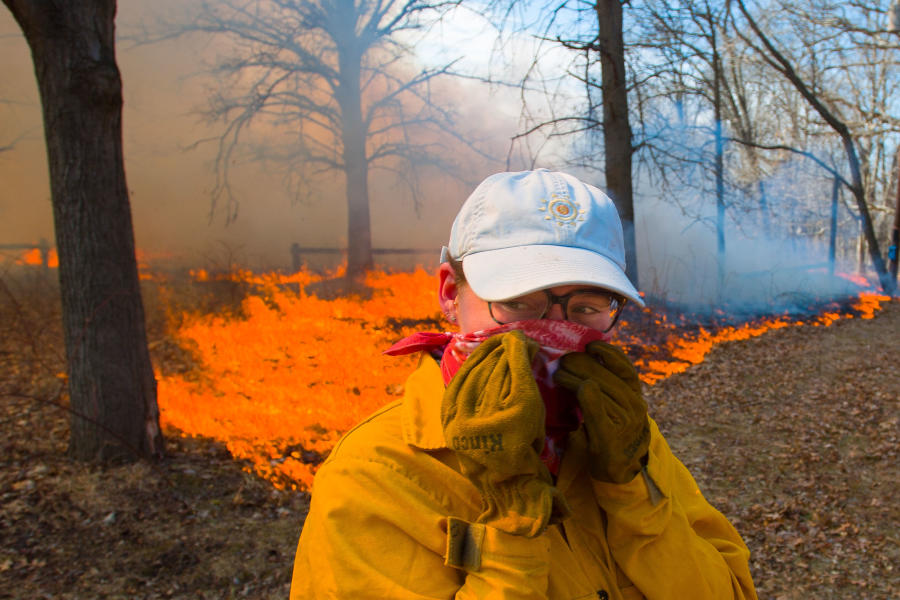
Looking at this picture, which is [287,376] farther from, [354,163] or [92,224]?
[354,163]

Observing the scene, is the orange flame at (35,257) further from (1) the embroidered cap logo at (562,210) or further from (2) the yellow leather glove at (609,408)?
(2) the yellow leather glove at (609,408)

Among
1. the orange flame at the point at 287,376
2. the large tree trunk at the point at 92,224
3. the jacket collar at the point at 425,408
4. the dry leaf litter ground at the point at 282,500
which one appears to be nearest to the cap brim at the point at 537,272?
the jacket collar at the point at 425,408

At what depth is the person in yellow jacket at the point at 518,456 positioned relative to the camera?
1.21m

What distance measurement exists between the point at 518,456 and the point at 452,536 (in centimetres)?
26

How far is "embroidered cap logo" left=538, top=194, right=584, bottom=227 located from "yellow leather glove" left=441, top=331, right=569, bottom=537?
1.18 ft

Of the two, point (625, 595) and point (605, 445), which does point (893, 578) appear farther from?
point (605, 445)

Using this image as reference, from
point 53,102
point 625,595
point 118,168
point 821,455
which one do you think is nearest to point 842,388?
point 821,455

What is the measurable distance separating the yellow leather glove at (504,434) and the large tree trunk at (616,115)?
27.1 ft

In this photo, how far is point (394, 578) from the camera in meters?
1.25

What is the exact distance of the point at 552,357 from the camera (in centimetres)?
140

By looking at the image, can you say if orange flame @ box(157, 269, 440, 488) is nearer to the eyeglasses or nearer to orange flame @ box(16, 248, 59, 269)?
the eyeglasses

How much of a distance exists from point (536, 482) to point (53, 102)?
16.7 feet

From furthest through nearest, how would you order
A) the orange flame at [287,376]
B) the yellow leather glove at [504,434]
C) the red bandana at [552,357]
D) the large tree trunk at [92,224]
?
the orange flame at [287,376] → the large tree trunk at [92,224] → the red bandana at [552,357] → the yellow leather glove at [504,434]

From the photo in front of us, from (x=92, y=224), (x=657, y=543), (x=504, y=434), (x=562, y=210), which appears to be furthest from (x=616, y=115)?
(x=504, y=434)
